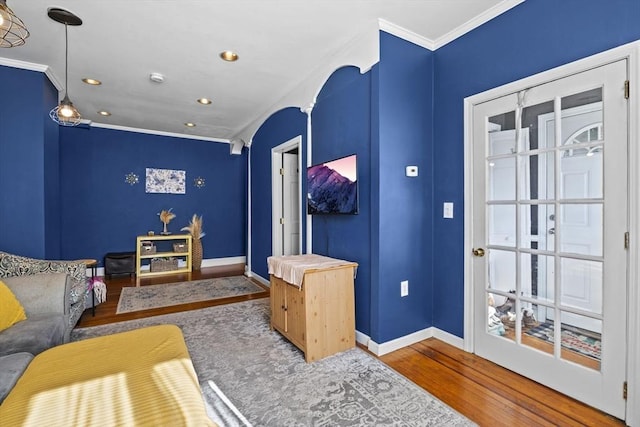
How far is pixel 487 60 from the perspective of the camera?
2.43m

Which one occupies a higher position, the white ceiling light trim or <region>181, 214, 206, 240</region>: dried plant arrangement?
the white ceiling light trim

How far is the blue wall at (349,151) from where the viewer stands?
272 centimetres

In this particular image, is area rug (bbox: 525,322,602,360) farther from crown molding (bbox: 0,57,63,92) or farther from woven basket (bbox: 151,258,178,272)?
woven basket (bbox: 151,258,178,272)

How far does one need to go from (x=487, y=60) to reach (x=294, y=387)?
2862 millimetres

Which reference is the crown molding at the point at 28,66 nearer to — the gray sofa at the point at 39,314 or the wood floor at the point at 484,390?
the gray sofa at the point at 39,314

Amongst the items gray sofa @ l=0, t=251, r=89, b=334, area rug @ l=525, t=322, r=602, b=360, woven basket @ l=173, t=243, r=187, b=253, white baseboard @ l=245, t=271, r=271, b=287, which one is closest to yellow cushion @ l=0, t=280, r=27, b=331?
gray sofa @ l=0, t=251, r=89, b=334

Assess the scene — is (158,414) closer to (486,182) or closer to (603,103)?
(486,182)

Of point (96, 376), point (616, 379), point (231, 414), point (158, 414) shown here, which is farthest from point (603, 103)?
point (96, 376)

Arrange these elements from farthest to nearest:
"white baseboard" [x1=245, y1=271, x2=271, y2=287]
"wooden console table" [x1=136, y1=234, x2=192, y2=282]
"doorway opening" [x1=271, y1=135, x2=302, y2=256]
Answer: "wooden console table" [x1=136, y1=234, x2=192, y2=282]
"white baseboard" [x1=245, y1=271, x2=271, y2=287]
"doorway opening" [x1=271, y1=135, x2=302, y2=256]

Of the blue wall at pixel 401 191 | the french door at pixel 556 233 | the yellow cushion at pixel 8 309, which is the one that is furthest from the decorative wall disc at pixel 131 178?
the french door at pixel 556 233

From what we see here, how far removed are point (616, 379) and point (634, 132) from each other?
142 centimetres

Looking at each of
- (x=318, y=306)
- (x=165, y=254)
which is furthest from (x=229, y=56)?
(x=165, y=254)

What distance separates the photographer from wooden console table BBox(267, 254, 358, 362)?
2428 millimetres

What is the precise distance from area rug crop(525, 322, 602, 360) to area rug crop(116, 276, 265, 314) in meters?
3.47
